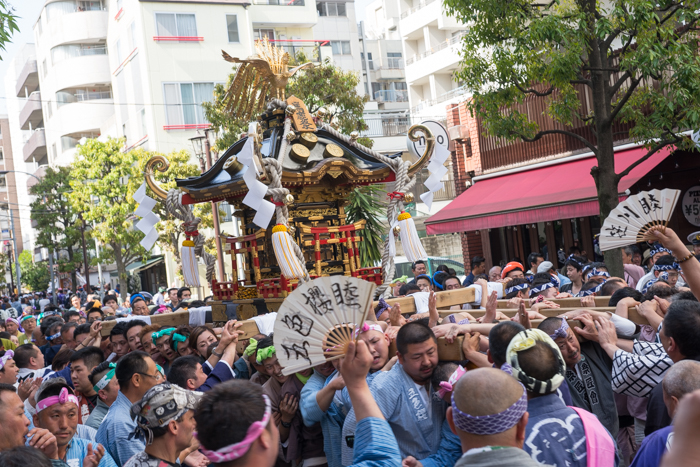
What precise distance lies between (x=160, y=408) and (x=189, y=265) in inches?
239

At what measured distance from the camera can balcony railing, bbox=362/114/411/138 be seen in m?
29.9

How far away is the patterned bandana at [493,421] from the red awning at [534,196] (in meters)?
11.5

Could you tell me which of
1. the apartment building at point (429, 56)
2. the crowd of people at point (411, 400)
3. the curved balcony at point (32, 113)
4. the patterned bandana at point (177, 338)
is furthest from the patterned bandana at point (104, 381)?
the curved balcony at point (32, 113)

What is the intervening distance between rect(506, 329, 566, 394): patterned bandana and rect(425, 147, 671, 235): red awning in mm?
10812

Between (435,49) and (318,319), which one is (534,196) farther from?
(435,49)

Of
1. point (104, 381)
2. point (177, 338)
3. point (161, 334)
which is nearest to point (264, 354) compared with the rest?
point (104, 381)

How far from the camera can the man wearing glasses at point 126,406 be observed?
13.2ft

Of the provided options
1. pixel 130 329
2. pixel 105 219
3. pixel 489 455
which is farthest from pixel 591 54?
pixel 105 219

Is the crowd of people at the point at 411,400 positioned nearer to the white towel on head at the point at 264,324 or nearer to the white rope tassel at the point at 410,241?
the white towel on head at the point at 264,324

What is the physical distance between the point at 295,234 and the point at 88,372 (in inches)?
141

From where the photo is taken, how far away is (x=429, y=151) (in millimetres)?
8789

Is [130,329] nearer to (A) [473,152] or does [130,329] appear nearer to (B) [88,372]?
(B) [88,372]

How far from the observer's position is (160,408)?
3244 millimetres

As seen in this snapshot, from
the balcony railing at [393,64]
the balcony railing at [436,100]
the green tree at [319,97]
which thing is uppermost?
the balcony railing at [393,64]
